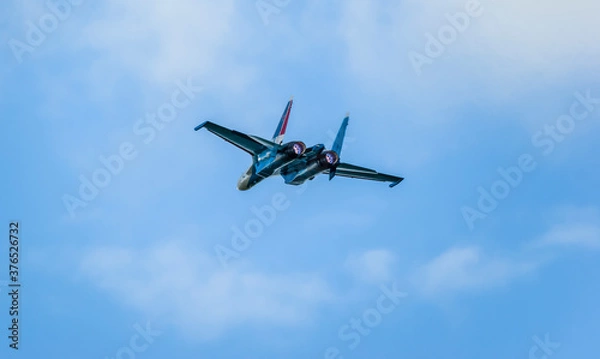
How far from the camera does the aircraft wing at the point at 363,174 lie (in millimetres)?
114250

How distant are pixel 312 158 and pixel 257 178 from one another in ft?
33.4

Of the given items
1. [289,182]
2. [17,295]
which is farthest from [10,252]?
[289,182]

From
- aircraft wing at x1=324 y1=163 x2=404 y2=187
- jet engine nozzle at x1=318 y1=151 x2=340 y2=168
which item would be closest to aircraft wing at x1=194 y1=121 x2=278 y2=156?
jet engine nozzle at x1=318 y1=151 x2=340 y2=168

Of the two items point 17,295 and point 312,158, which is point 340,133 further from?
point 17,295

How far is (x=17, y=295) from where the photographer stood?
319 ft

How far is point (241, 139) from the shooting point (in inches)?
4188

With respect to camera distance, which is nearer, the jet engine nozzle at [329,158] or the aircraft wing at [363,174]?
the jet engine nozzle at [329,158]

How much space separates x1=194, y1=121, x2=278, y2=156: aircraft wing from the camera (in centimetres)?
10381

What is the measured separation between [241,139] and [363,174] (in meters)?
17.5

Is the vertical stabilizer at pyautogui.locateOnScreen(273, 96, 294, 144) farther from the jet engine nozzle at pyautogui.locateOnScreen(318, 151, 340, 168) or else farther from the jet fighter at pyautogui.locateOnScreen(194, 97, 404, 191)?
the jet engine nozzle at pyautogui.locateOnScreen(318, 151, 340, 168)

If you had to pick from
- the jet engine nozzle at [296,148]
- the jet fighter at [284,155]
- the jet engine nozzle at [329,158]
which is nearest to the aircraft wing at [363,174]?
the jet fighter at [284,155]

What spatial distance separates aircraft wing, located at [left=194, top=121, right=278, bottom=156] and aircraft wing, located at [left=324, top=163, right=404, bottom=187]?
37.5 feet

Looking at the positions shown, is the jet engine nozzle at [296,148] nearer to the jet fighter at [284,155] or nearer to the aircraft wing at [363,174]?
the jet fighter at [284,155]

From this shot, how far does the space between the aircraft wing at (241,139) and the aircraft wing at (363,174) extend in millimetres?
11427
